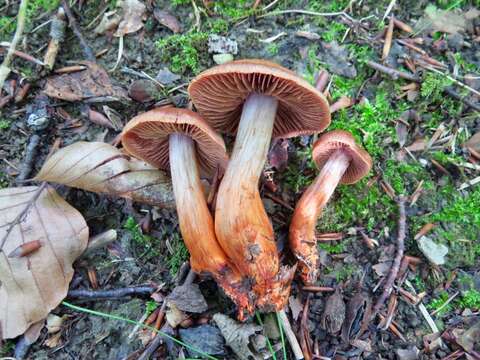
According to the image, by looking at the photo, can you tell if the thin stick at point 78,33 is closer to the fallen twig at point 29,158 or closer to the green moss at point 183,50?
the green moss at point 183,50

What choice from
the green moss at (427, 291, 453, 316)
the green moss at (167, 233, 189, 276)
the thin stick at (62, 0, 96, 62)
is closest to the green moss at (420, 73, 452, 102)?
the green moss at (427, 291, 453, 316)

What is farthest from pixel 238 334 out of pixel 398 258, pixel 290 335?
pixel 398 258

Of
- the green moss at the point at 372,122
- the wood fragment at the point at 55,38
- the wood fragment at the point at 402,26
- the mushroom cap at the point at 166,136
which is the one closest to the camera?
the mushroom cap at the point at 166,136

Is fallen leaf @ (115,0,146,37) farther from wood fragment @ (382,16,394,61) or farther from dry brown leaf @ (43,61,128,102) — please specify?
wood fragment @ (382,16,394,61)

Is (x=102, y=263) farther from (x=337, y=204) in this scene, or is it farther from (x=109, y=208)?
(x=337, y=204)

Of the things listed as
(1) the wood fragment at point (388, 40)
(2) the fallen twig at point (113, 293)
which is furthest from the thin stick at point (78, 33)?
(1) the wood fragment at point (388, 40)

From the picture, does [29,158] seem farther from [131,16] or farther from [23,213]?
[131,16]

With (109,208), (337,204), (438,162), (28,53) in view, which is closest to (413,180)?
(438,162)
